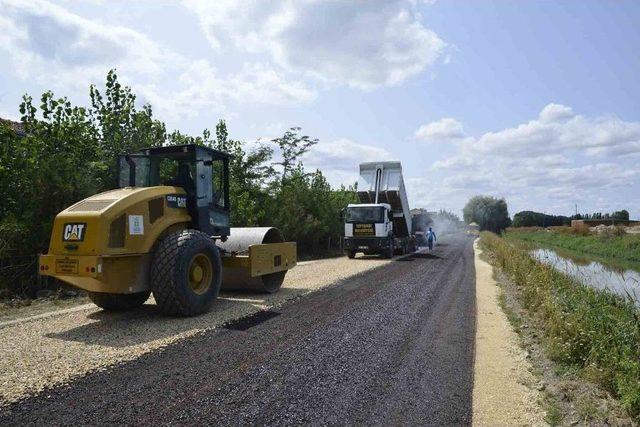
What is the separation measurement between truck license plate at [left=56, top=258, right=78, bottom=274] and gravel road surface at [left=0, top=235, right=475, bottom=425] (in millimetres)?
980

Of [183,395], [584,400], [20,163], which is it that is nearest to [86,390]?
[183,395]

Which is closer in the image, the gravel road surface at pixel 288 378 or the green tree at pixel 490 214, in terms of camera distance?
the gravel road surface at pixel 288 378

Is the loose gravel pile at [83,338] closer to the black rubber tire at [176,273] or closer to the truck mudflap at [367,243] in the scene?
the black rubber tire at [176,273]

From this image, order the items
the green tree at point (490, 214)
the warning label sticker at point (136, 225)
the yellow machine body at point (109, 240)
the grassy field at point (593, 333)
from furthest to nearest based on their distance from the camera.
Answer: the green tree at point (490, 214) < the warning label sticker at point (136, 225) < the yellow machine body at point (109, 240) < the grassy field at point (593, 333)

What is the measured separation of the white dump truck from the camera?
21938 mm

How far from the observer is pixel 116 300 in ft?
28.3

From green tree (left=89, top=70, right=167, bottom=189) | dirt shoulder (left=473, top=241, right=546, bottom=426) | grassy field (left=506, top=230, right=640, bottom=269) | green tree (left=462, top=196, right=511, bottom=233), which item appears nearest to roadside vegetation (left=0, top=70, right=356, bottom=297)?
green tree (left=89, top=70, right=167, bottom=189)

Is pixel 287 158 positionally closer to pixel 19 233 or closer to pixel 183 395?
pixel 19 233

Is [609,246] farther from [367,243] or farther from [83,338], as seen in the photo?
[83,338]

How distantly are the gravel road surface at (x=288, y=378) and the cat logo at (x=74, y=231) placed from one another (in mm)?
1463

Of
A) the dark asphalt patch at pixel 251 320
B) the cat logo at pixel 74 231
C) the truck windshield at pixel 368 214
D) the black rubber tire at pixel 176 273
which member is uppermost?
the truck windshield at pixel 368 214

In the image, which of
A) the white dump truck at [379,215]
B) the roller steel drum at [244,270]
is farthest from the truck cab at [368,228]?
the roller steel drum at [244,270]

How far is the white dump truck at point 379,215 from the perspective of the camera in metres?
21.9

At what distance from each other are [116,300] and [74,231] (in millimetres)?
1962
